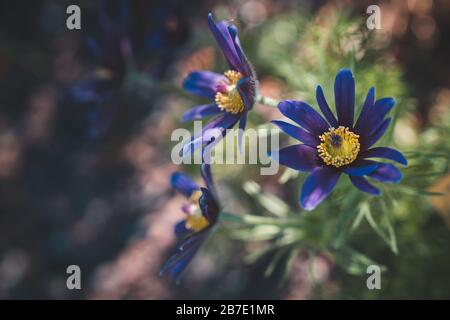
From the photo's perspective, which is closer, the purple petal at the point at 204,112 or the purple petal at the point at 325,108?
the purple petal at the point at 325,108

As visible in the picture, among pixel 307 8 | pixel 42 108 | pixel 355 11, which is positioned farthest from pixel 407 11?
pixel 42 108

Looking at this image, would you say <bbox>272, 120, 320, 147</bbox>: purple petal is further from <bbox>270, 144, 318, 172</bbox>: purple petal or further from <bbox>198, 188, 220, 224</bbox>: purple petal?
<bbox>198, 188, 220, 224</bbox>: purple petal

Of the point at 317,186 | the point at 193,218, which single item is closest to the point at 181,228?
the point at 193,218

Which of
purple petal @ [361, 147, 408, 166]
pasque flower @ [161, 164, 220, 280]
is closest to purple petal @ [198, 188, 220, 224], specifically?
pasque flower @ [161, 164, 220, 280]

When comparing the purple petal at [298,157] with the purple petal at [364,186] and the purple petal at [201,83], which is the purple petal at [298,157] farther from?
the purple petal at [201,83]

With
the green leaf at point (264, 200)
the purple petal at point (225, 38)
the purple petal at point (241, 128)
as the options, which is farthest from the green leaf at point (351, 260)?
the purple petal at point (225, 38)

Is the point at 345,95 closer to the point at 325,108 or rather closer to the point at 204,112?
the point at 325,108

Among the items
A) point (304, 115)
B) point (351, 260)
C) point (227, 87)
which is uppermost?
point (227, 87)
